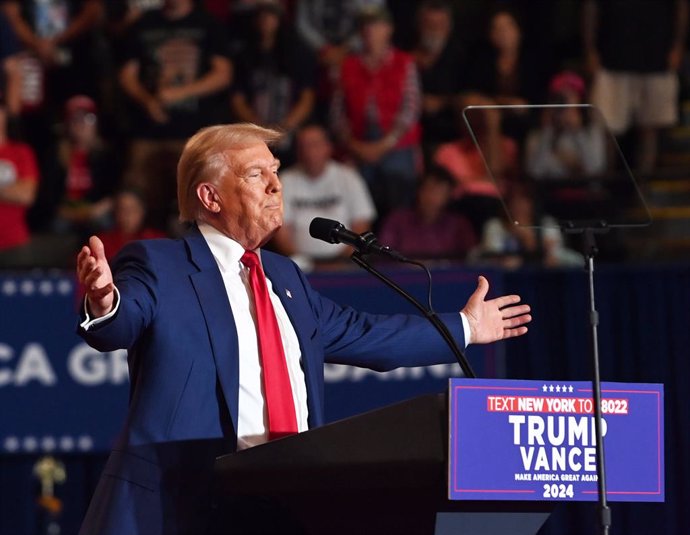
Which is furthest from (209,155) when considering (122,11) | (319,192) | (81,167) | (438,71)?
(122,11)

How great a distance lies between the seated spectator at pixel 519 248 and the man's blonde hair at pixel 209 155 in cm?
348

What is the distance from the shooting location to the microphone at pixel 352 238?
303 cm

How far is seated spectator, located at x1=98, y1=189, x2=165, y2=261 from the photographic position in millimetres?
7102

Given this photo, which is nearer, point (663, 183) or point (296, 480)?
point (296, 480)

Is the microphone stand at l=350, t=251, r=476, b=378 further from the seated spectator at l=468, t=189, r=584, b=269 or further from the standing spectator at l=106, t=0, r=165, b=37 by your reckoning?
the standing spectator at l=106, t=0, r=165, b=37

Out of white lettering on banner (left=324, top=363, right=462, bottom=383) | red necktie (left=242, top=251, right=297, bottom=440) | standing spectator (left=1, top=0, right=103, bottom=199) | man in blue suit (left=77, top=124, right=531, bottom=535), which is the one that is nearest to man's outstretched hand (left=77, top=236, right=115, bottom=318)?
man in blue suit (left=77, top=124, right=531, bottom=535)

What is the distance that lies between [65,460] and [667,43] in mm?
4713

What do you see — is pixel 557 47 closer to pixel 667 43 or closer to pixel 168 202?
pixel 667 43

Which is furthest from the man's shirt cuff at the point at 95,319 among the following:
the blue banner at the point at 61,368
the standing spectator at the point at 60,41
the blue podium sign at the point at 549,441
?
the standing spectator at the point at 60,41

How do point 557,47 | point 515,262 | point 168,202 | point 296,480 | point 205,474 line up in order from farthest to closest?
point 557,47 < point 168,202 < point 515,262 < point 205,474 < point 296,480

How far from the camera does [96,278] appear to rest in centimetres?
283

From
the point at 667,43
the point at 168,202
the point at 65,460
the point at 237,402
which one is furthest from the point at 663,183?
the point at 237,402

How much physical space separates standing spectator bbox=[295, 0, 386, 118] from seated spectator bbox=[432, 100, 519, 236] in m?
0.81

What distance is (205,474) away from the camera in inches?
121
